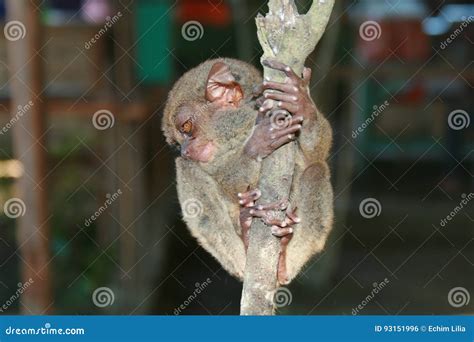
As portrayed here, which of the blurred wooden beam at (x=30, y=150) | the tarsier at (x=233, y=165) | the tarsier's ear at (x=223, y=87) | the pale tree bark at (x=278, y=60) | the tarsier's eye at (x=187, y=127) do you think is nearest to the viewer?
the pale tree bark at (x=278, y=60)

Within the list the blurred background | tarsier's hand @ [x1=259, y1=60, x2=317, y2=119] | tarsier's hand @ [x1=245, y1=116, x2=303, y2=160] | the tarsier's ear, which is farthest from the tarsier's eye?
the blurred background

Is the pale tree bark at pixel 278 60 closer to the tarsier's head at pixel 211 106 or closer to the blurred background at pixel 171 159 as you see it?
the tarsier's head at pixel 211 106

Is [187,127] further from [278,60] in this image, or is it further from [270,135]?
[278,60]

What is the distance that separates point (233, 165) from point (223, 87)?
17.0 inches

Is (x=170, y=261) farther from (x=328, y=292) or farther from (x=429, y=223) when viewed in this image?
(x=429, y=223)

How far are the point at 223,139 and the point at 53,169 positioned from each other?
3.45 metres

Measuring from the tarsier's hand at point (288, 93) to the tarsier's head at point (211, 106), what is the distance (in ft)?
1.98

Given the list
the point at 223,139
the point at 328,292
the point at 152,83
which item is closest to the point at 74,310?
the point at 152,83

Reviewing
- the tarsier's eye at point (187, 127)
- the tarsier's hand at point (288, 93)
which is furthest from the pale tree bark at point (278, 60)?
the tarsier's eye at point (187, 127)

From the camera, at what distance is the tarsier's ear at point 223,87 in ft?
13.3

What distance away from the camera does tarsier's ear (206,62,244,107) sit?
13.3 ft

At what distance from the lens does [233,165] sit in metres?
3.99

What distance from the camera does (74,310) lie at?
23.3 ft

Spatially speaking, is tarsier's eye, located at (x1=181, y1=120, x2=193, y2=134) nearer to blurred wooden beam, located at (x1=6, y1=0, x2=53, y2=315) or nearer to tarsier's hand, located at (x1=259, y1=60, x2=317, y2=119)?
tarsier's hand, located at (x1=259, y1=60, x2=317, y2=119)
